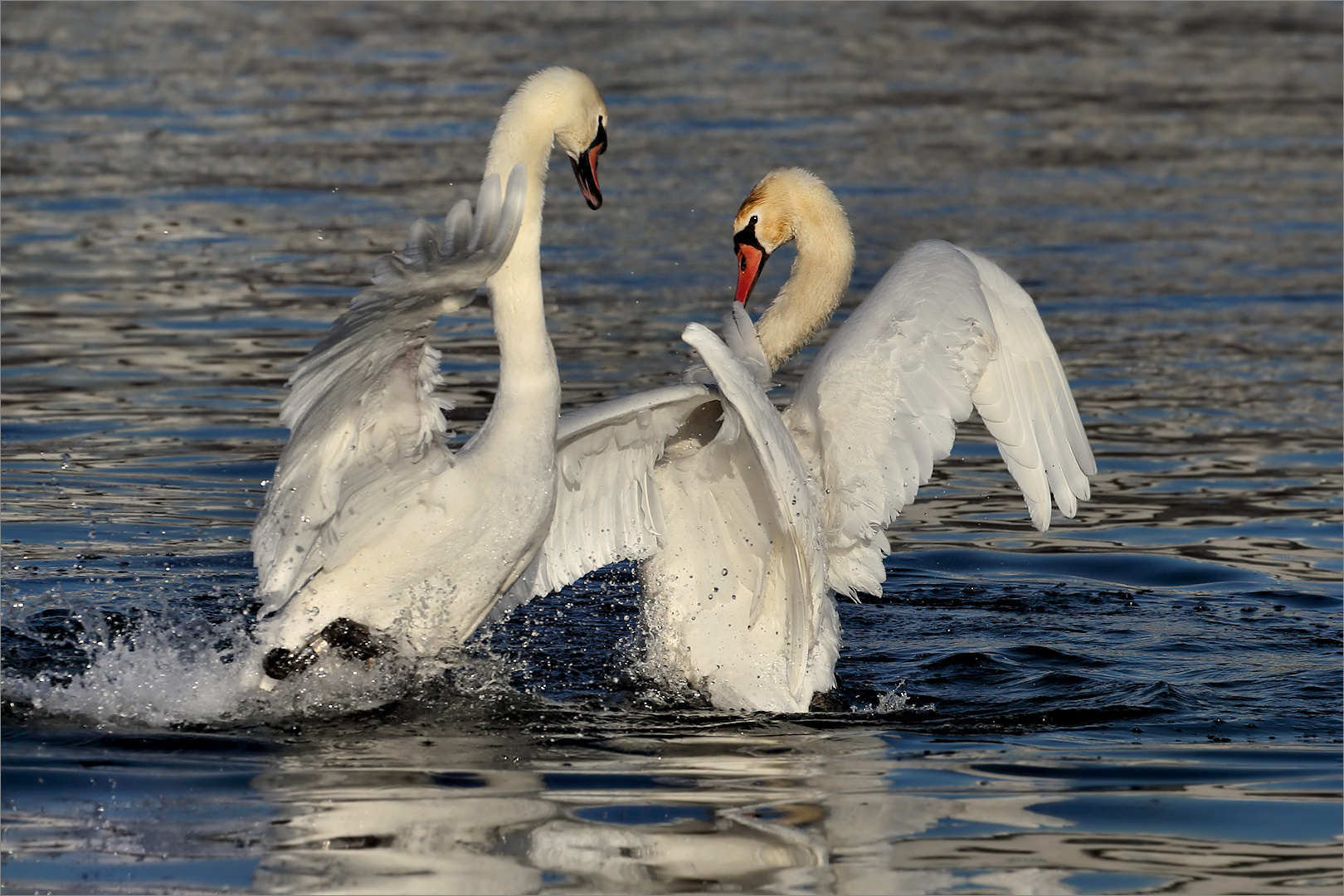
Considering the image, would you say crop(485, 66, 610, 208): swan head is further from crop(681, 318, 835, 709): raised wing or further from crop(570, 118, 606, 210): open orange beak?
crop(681, 318, 835, 709): raised wing

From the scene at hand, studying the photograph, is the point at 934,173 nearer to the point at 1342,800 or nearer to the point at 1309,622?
the point at 1309,622

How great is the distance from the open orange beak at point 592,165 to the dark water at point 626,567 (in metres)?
1.62

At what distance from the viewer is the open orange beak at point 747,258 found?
25.4ft

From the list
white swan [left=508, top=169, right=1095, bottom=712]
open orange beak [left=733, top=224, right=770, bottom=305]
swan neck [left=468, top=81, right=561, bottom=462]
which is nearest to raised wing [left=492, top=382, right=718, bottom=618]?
white swan [left=508, top=169, right=1095, bottom=712]

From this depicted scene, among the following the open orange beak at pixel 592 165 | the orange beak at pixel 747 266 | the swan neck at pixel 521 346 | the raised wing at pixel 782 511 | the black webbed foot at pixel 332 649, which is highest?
the open orange beak at pixel 592 165

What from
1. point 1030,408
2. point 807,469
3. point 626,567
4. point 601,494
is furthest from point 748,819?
point 626,567

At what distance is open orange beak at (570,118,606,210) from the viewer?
246 inches

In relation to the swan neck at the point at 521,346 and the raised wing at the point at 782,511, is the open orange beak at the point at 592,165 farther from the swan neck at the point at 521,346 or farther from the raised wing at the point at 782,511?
the raised wing at the point at 782,511

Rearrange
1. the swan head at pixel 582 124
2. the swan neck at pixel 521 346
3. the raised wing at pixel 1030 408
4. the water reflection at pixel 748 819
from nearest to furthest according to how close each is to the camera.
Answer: the water reflection at pixel 748 819 < the swan neck at pixel 521 346 < the swan head at pixel 582 124 < the raised wing at pixel 1030 408

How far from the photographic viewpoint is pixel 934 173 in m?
16.1

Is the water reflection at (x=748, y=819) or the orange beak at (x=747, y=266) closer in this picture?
the water reflection at (x=748, y=819)

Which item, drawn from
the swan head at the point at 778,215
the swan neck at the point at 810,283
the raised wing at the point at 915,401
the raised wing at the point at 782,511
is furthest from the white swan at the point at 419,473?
the swan head at the point at 778,215

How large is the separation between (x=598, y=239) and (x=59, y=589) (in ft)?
23.3

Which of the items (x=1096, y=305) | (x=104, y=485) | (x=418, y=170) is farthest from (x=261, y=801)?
(x=418, y=170)
